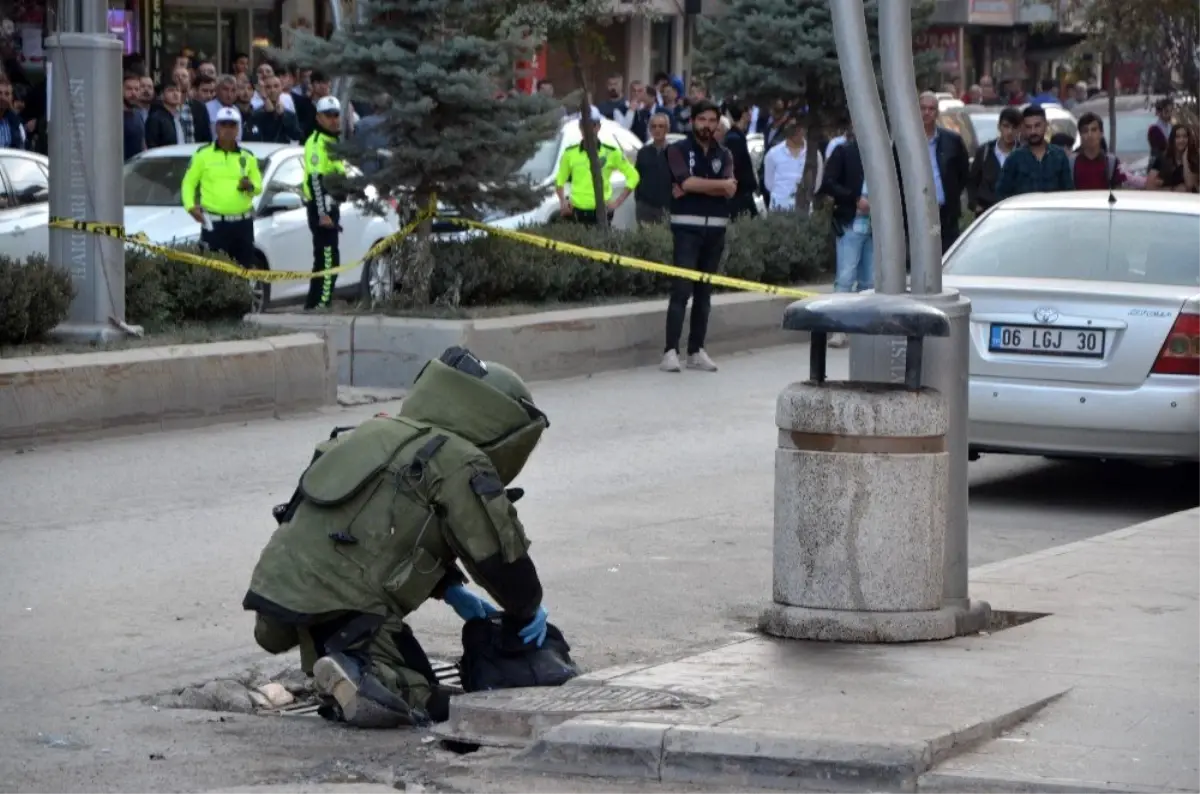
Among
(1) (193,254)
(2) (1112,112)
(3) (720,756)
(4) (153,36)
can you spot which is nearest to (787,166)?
(2) (1112,112)

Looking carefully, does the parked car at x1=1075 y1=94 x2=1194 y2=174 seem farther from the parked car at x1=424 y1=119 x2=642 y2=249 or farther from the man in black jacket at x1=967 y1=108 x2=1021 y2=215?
the man in black jacket at x1=967 y1=108 x2=1021 y2=215

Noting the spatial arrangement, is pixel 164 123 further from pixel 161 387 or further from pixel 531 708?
pixel 531 708

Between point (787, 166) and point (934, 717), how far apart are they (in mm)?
16955

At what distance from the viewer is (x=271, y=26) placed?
35844 mm

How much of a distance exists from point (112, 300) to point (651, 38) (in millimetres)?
34339

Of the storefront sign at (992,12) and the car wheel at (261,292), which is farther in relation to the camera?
the storefront sign at (992,12)

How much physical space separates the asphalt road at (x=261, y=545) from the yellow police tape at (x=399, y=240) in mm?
992

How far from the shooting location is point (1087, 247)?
11.0m

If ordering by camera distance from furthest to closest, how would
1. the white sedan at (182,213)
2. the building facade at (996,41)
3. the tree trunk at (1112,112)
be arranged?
the building facade at (996,41) → the tree trunk at (1112,112) → the white sedan at (182,213)

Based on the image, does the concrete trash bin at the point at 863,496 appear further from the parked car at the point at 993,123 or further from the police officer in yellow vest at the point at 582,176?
the parked car at the point at 993,123

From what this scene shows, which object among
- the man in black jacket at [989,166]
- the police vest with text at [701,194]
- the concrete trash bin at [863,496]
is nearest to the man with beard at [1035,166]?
the man in black jacket at [989,166]

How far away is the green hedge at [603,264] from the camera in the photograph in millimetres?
15539

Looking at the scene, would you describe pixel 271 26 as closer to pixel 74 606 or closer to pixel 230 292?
pixel 230 292

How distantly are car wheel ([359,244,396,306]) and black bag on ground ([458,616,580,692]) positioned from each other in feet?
29.5
